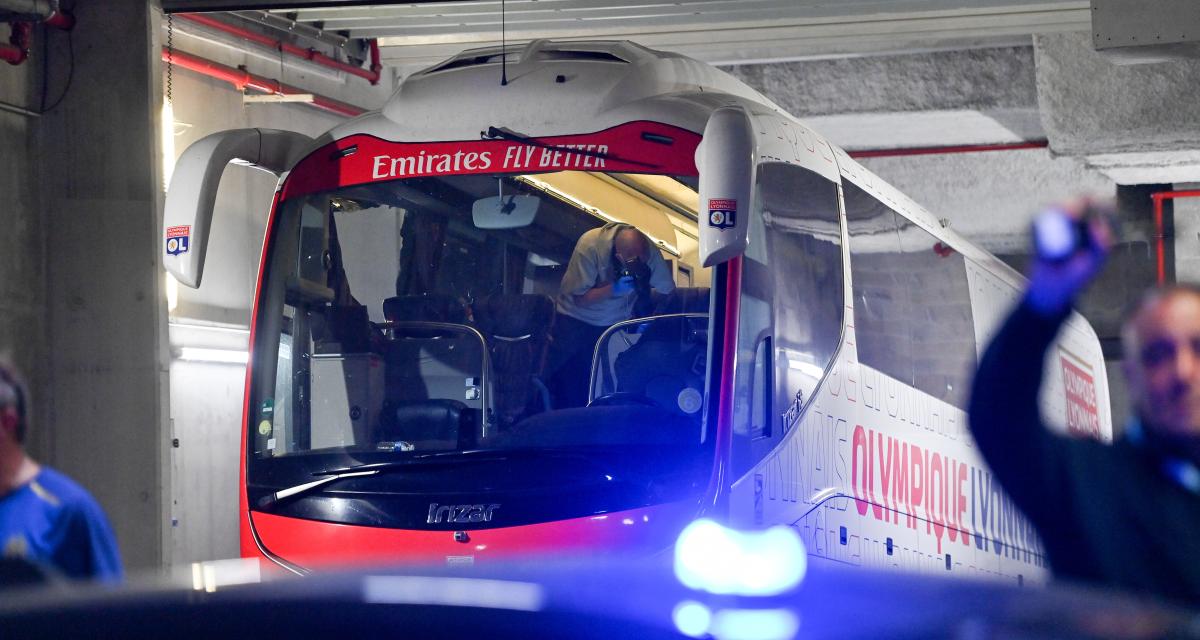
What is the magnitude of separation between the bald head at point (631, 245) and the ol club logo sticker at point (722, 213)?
83 cm

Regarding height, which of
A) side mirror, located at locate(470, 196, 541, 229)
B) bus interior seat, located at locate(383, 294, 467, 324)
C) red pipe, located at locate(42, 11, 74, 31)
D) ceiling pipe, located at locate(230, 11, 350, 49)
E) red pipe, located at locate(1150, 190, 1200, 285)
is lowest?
bus interior seat, located at locate(383, 294, 467, 324)

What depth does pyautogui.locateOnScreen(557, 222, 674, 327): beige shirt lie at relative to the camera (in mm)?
6215

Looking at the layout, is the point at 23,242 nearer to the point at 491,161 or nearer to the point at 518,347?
the point at 491,161

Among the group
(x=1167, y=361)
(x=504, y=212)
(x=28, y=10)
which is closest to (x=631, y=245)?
(x=504, y=212)

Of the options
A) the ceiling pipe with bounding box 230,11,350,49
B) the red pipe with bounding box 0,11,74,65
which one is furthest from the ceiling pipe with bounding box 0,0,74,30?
the ceiling pipe with bounding box 230,11,350,49

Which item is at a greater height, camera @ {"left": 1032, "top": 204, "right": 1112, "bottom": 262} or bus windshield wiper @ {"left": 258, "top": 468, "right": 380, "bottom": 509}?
camera @ {"left": 1032, "top": 204, "right": 1112, "bottom": 262}

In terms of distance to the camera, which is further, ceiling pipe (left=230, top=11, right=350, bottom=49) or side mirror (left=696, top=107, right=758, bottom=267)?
ceiling pipe (left=230, top=11, right=350, bottom=49)

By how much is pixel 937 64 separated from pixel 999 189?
2.59 meters

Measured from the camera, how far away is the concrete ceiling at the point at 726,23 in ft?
35.4

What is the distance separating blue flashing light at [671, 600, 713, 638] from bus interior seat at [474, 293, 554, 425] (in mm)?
4344

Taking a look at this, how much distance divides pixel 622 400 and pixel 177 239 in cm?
195

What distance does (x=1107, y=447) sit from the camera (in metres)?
3.45

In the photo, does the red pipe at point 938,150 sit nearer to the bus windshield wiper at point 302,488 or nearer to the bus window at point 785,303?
the bus window at point 785,303

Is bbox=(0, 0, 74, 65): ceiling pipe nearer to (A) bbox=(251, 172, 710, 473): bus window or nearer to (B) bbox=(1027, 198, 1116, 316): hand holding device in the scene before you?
(A) bbox=(251, 172, 710, 473): bus window
